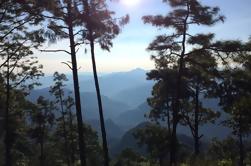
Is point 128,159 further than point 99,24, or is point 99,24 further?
point 128,159

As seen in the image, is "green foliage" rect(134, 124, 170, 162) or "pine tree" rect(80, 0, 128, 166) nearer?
"pine tree" rect(80, 0, 128, 166)

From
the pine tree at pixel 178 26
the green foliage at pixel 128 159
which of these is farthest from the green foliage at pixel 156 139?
the pine tree at pixel 178 26

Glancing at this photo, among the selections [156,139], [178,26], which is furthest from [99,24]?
[156,139]

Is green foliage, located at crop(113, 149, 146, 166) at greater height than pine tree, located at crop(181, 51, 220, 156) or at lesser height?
lesser

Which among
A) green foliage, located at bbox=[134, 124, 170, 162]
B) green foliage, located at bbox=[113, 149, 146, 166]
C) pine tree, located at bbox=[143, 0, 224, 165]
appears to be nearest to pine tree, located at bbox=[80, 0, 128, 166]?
pine tree, located at bbox=[143, 0, 224, 165]

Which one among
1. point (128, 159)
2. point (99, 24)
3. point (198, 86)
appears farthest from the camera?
point (128, 159)

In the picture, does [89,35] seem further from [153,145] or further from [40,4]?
[153,145]

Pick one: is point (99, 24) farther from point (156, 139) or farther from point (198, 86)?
point (156, 139)

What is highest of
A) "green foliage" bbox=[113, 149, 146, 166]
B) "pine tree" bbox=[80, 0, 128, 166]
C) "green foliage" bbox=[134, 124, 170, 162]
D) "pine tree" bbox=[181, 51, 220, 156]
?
"pine tree" bbox=[80, 0, 128, 166]

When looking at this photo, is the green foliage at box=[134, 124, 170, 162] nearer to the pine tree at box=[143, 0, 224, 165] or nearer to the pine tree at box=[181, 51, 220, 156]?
the pine tree at box=[181, 51, 220, 156]

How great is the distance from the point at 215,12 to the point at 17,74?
17929mm

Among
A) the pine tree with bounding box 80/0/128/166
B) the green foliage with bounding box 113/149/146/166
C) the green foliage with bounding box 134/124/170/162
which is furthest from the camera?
the green foliage with bounding box 113/149/146/166

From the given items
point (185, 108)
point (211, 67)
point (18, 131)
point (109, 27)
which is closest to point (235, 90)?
point (185, 108)

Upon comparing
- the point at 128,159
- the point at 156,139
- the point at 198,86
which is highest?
the point at 198,86
